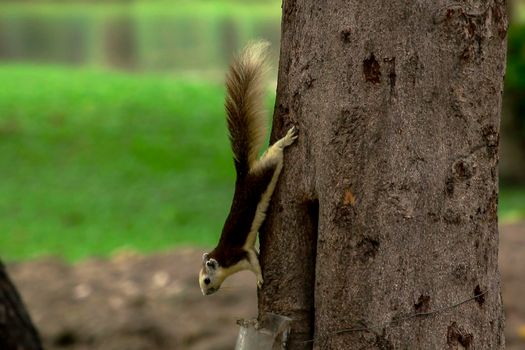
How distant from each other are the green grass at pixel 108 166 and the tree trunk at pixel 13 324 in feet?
13.5

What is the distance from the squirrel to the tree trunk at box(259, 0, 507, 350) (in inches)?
6.0

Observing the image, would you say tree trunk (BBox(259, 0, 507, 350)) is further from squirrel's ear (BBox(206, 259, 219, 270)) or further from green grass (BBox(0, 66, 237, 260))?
green grass (BBox(0, 66, 237, 260))

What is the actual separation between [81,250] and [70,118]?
4.59 m

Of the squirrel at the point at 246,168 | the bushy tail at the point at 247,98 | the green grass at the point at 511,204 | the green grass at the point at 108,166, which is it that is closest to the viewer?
the squirrel at the point at 246,168

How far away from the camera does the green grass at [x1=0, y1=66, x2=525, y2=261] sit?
9.62 metres

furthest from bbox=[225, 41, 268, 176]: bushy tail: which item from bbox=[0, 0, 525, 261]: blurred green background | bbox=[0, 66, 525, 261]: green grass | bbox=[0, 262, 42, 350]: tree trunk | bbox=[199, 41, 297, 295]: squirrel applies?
bbox=[0, 66, 525, 261]: green grass

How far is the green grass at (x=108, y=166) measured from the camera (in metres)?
9.65

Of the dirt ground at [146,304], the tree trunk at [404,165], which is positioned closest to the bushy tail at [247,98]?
the tree trunk at [404,165]

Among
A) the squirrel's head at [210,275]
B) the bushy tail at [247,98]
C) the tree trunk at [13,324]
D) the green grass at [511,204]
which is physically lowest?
the squirrel's head at [210,275]

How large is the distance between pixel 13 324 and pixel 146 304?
2180mm

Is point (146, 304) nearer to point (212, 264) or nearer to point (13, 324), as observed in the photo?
point (13, 324)

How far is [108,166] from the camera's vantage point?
11.7 m

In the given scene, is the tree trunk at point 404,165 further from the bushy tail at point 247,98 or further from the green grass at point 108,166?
the green grass at point 108,166

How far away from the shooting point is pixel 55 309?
689 cm
